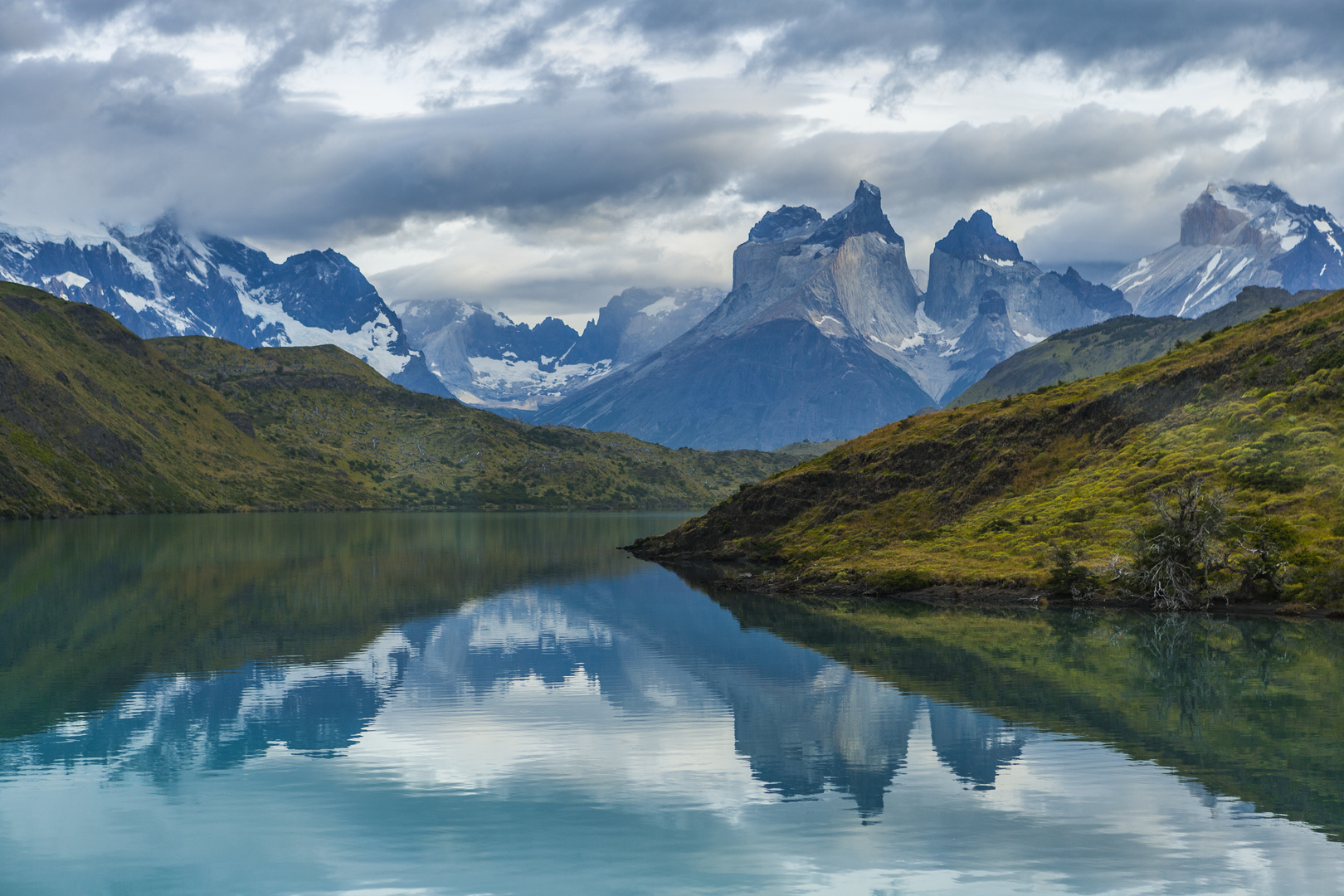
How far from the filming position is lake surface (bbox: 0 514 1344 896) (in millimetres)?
28656

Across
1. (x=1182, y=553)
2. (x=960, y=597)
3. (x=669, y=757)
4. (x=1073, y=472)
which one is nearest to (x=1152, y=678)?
(x=669, y=757)

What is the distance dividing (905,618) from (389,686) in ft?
147

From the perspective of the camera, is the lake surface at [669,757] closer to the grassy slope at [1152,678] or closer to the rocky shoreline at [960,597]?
the grassy slope at [1152,678]

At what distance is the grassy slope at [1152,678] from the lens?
3875 centimetres

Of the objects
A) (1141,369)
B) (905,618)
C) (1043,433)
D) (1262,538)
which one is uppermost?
(1141,369)

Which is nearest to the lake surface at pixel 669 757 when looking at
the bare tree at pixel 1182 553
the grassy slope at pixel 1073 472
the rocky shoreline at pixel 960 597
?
the rocky shoreline at pixel 960 597

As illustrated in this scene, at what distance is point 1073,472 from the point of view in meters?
118

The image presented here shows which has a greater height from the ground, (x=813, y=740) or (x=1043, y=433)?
(x=1043, y=433)

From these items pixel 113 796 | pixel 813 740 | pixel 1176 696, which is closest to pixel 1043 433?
pixel 1176 696

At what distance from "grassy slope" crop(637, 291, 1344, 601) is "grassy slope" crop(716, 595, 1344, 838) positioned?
48.2 ft

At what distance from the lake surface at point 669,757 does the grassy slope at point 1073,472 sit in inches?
787

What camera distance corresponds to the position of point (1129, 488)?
105 m

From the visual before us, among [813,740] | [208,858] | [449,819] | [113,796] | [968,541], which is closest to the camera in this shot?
[208,858]

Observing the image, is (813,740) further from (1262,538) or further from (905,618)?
(1262,538)
